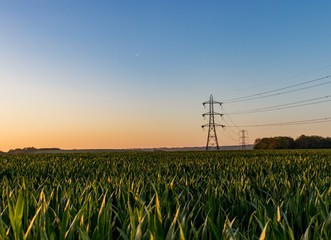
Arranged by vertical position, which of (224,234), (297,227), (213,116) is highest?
(213,116)

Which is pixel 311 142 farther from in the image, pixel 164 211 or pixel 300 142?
pixel 164 211

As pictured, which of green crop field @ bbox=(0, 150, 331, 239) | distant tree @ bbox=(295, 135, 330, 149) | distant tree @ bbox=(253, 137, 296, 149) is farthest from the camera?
distant tree @ bbox=(295, 135, 330, 149)

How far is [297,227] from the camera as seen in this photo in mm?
2650

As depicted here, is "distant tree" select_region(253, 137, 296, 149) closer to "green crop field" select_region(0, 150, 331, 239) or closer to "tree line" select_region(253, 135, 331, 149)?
"tree line" select_region(253, 135, 331, 149)

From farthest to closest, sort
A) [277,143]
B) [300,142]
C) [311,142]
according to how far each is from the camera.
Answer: [300,142]
[311,142]
[277,143]

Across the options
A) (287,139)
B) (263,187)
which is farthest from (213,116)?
(263,187)

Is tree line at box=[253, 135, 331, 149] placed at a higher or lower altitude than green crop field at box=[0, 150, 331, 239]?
higher

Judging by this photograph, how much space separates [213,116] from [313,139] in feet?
137

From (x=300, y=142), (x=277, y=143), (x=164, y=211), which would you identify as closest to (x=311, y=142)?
(x=300, y=142)

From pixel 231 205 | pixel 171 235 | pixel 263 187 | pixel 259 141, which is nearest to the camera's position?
pixel 171 235

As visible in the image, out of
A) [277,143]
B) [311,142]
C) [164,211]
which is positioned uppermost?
[311,142]

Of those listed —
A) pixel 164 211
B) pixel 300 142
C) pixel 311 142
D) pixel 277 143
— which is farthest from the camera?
pixel 300 142

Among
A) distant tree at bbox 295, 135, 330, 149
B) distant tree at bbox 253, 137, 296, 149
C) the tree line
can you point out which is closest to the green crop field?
distant tree at bbox 253, 137, 296, 149

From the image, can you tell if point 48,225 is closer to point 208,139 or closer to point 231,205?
point 231,205
